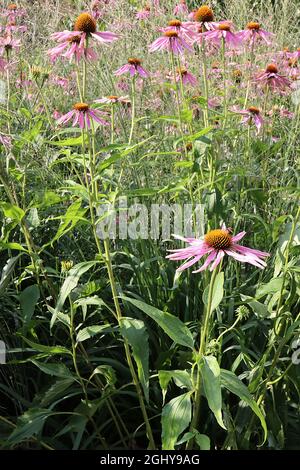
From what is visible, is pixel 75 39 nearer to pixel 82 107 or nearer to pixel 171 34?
pixel 82 107

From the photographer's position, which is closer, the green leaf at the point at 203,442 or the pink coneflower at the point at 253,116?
the green leaf at the point at 203,442

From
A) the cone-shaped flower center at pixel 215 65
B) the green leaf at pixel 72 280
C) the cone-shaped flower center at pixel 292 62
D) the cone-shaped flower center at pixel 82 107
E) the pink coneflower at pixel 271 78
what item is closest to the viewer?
the green leaf at pixel 72 280

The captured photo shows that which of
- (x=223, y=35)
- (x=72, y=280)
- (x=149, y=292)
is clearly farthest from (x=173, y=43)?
(x=72, y=280)

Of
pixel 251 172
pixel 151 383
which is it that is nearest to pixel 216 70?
pixel 251 172

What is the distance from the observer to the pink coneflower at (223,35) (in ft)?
5.10

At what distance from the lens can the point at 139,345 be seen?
1.06 meters

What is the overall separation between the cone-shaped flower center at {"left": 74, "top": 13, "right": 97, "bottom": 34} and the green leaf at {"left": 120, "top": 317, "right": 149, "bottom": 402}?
62cm

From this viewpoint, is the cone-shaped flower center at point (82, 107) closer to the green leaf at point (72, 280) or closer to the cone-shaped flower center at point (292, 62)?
the green leaf at point (72, 280)

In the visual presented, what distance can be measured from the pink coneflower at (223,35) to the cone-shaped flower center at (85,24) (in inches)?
13.8

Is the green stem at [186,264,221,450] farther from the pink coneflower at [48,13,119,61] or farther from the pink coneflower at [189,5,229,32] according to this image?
the pink coneflower at [189,5,229,32]

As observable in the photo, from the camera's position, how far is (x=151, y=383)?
1388mm

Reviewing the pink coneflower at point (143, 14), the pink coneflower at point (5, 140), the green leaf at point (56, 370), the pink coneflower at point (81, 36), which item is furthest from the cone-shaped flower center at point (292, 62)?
the green leaf at point (56, 370)

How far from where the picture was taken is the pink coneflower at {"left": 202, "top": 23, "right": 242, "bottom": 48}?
1556 millimetres

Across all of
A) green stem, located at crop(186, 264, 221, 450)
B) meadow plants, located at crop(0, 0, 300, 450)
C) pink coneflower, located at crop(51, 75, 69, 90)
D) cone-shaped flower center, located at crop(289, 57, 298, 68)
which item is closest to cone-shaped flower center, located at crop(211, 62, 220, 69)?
cone-shaped flower center, located at crop(289, 57, 298, 68)
